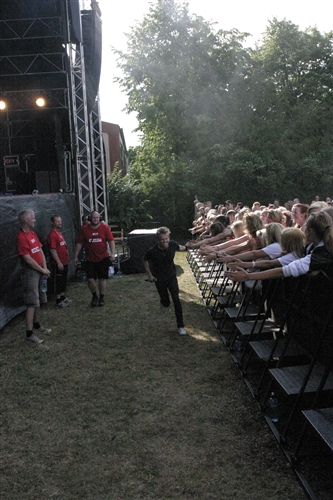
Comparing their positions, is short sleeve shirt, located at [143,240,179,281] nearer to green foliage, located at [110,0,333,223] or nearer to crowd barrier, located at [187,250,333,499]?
crowd barrier, located at [187,250,333,499]

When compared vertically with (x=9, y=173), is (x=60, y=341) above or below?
below

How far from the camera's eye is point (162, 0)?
Answer: 2403 cm

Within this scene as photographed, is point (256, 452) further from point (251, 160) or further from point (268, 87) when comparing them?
point (268, 87)

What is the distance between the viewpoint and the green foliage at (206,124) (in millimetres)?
23672

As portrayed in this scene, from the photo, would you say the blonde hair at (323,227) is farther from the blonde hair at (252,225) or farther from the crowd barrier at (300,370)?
the blonde hair at (252,225)

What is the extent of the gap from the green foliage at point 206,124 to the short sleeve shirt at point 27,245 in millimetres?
16772

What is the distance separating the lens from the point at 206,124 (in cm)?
2364

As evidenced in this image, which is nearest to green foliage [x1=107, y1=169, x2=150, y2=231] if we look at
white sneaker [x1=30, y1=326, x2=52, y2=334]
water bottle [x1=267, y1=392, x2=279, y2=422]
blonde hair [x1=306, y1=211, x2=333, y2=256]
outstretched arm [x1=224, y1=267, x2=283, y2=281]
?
white sneaker [x1=30, y1=326, x2=52, y2=334]

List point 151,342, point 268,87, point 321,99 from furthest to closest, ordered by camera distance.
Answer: point 321,99 → point 268,87 → point 151,342

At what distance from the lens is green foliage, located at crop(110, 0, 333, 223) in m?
23.7

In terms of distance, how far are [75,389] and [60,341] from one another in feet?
5.73

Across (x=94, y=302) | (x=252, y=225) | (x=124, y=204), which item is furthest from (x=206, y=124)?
(x=252, y=225)

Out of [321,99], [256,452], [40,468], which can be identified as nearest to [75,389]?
[40,468]

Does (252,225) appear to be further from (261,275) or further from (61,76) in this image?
(61,76)
